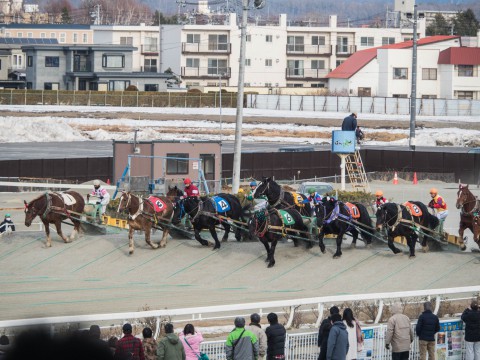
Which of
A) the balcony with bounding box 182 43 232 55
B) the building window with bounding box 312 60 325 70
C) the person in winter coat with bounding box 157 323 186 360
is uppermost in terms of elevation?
the balcony with bounding box 182 43 232 55

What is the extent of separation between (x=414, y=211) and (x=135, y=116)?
53992 millimetres

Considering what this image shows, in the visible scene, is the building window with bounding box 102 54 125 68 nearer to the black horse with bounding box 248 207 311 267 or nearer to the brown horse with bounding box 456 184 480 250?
the black horse with bounding box 248 207 311 267

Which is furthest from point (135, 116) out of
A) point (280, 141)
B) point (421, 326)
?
point (421, 326)

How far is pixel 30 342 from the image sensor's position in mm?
4109

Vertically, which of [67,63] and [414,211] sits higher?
[67,63]

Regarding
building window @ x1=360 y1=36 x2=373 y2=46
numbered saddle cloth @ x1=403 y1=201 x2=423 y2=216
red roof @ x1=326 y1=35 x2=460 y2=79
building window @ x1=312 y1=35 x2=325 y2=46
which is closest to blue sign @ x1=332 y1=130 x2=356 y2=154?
numbered saddle cloth @ x1=403 y1=201 x2=423 y2=216

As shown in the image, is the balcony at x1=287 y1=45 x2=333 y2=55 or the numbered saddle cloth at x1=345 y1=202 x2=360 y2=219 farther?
the balcony at x1=287 y1=45 x2=333 y2=55

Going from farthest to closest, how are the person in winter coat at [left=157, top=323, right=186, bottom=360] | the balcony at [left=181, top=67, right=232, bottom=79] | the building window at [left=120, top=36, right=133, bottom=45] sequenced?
the building window at [left=120, top=36, right=133, bottom=45] → the balcony at [left=181, top=67, right=232, bottom=79] → the person in winter coat at [left=157, top=323, right=186, bottom=360]

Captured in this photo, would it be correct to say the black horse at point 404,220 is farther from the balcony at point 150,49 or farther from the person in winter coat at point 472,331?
the balcony at point 150,49

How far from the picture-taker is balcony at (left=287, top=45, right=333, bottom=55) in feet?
309

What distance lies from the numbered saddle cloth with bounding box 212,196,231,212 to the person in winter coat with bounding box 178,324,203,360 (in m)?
11.8

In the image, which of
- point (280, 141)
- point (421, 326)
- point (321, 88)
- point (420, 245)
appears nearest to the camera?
point (421, 326)

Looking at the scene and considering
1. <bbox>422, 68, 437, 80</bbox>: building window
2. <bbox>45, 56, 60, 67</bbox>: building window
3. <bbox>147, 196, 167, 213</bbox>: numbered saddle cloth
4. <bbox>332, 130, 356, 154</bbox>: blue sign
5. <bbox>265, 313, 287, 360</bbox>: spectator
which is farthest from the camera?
<bbox>45, 56, 60, 67</bbox>: building window

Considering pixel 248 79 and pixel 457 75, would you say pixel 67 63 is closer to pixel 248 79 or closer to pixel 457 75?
pixel 248 79
